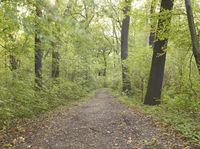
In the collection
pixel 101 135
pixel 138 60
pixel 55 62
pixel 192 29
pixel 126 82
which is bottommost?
pixel 101 135

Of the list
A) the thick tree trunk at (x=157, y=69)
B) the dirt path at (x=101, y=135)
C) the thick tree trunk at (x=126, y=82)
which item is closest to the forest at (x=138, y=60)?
the thick tree trunk at (x=157, y=69)

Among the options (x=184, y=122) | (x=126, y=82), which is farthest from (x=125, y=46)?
(x=184, y=122)

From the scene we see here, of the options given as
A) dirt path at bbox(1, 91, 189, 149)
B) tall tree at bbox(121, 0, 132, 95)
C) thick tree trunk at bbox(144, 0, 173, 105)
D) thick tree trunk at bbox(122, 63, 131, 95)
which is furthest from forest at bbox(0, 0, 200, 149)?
tall tree at bbox(121, 0, 132, 95)

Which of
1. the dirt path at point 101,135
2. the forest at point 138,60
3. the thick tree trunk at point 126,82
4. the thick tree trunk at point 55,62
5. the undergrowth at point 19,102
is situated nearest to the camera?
the dirt path at point 101,135

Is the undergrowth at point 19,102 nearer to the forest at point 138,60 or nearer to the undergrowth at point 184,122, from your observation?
the forest at point 138,60

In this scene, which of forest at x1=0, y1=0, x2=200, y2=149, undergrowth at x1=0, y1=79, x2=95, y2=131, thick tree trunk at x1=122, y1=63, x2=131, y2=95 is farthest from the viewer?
thick tree trunk at x1=122, y1=63, x2=131, y2=95

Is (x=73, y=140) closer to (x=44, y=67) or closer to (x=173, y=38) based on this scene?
(x=173, y=38)

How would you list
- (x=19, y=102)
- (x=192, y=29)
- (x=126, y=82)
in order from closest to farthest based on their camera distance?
1. (x=192, y=29)
2. (x=19, y=102)
3. (x=126, y=82)

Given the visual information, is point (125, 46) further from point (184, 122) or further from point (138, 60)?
point (184, 122)

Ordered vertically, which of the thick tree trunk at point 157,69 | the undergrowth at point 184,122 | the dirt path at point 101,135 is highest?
the thick tree trunk at point 157,69

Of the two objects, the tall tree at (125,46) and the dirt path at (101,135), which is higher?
the tall tree at (125,46)

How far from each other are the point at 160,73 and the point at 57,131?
590cm

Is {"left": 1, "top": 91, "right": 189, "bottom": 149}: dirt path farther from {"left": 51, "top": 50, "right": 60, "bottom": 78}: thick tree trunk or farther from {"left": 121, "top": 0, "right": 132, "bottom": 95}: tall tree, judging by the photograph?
{"left": 121, "top": 0, "right": 132, "bottom": 95}: tall tree

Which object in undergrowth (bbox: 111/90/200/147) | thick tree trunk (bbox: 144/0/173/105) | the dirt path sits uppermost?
thick tree trunk (bbox: 144/0/173/105)
